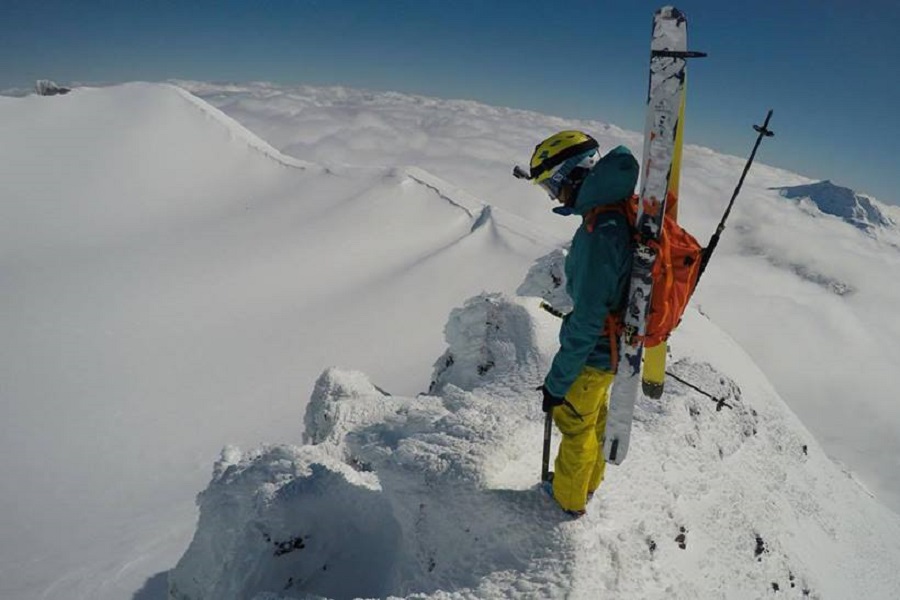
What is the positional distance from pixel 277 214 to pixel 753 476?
77.1 ft

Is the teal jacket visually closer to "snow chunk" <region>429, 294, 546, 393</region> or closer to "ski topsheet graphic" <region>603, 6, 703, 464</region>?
"ski topsheet graphic" <region>603, 6, 703, 464</region>

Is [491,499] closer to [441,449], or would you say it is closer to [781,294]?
[441,449]

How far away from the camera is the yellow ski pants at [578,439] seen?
3.33 metres

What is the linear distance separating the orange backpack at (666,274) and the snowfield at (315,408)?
1.32 metres

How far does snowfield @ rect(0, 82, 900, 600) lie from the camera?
3896 millimetres

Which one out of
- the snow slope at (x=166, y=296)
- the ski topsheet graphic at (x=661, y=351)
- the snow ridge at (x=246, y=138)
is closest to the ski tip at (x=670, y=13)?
the ski topsheet graphic at (x=661, y=351)

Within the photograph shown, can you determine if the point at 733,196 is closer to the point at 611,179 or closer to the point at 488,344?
the point at 611,179

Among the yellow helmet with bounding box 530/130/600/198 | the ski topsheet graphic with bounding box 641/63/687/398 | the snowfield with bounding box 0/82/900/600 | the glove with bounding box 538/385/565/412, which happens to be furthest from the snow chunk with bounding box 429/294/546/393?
the yellow helmet with bounding box 530/130/600/198

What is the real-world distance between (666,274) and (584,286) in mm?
517

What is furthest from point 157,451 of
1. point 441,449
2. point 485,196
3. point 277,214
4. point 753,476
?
point 485,196

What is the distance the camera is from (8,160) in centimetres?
2495

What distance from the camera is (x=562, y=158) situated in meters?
3.35

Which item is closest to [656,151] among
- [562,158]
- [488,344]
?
[562,158]

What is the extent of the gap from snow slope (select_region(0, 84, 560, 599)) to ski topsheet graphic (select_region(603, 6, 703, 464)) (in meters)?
Result: 10.1
